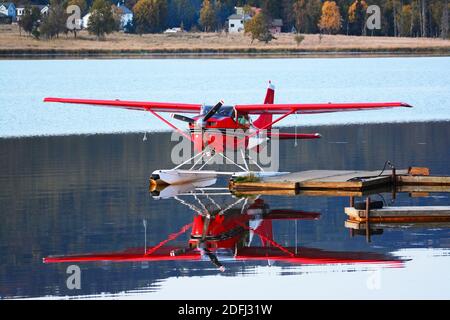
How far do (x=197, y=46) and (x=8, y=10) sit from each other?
72.8 feet

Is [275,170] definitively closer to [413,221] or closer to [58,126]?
[413,221]

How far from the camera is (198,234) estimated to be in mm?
15062

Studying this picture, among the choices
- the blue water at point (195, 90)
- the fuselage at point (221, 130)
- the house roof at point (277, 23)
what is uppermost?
the fuselage at point (221, 130)

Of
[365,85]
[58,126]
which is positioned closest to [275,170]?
[58,126]

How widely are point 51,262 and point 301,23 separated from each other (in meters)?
118

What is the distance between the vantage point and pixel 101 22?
370ft

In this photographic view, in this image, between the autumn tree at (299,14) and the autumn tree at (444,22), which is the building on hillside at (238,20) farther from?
the autumn tree at (444,22)

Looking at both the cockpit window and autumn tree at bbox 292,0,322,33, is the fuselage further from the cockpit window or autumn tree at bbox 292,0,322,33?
autumn tree at bbox 292,0,322,33

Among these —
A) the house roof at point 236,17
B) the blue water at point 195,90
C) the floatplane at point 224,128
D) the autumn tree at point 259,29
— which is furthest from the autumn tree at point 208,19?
the floatplane at point 224,128

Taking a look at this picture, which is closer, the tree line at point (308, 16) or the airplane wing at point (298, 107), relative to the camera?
the airplane wing at point (298, 107)

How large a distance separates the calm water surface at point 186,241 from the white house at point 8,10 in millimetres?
105592

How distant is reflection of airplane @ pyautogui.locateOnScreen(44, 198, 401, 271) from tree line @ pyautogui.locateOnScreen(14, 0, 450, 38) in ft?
323

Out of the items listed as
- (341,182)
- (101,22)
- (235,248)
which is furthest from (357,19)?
(235,248)

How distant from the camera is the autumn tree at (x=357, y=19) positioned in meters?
124
